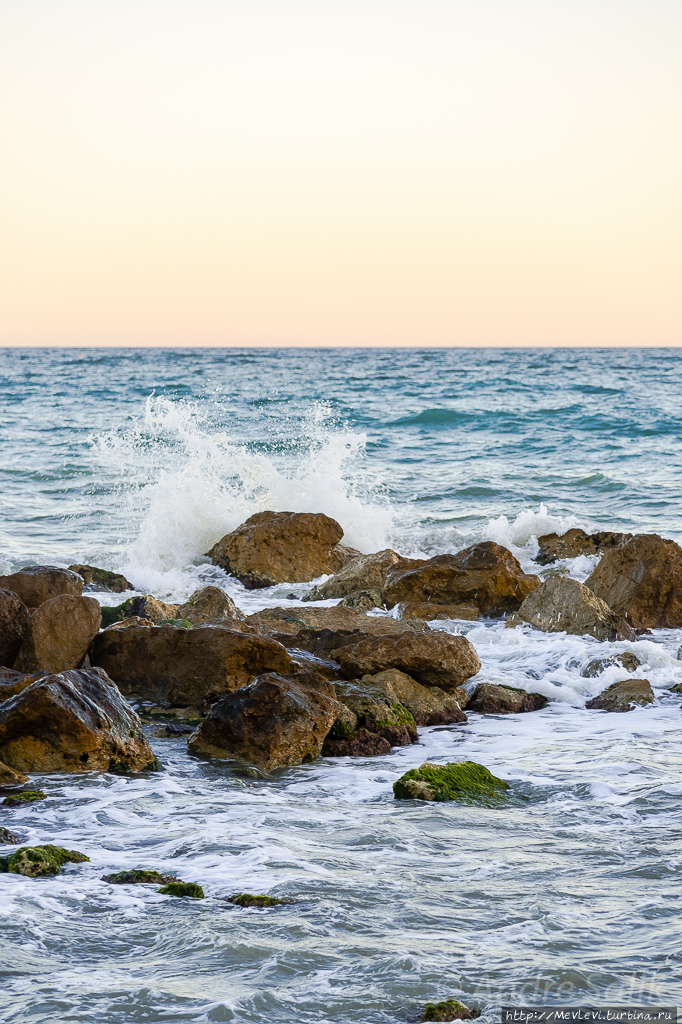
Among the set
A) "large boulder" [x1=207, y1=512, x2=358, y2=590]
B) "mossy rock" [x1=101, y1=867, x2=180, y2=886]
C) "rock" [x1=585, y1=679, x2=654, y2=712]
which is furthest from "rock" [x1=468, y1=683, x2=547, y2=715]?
"large boulder" [x1=207, y1=512, x2=358, y2=590]

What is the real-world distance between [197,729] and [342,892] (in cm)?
209

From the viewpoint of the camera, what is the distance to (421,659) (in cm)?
656

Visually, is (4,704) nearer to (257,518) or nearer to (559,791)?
(559,791)

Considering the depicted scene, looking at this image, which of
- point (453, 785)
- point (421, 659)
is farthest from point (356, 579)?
point (453, 785)

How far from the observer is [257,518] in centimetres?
1166

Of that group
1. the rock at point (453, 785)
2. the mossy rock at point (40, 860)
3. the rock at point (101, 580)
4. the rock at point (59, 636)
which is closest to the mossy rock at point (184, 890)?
the mossy rock at point (40, 860)

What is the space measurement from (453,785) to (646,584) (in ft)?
15.2

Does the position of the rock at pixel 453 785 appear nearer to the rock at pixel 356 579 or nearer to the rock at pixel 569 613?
the rock at pixel 569 613

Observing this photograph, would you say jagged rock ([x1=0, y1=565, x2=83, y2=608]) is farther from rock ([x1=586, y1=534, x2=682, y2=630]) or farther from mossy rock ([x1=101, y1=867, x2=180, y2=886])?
rock ([x1=586, y1=534, x2=682, y2=630])

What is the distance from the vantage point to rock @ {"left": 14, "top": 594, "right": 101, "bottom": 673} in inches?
253

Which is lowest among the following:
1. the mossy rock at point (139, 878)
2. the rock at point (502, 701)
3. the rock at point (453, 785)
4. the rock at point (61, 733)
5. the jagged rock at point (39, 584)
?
the rock at point (502, 701)

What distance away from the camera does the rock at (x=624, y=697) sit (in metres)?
6.64

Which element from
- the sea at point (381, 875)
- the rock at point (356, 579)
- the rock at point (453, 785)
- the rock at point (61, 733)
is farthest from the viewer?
A: the rock at point (356, 579)

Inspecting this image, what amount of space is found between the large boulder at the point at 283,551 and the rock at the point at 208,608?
259cm
